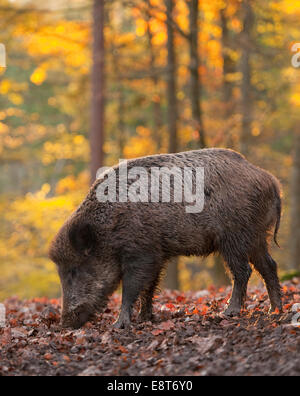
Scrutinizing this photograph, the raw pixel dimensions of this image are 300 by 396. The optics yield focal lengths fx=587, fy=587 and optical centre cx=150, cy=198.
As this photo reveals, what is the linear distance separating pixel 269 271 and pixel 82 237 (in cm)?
253

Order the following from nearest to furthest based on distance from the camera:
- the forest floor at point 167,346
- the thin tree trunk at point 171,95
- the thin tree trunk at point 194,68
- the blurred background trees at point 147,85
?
the forest floor at point 167,346 → the thin tree trunk at point 194,68 → the blurred background trees at point 147,85 → the thin tree trunk at point 171,95

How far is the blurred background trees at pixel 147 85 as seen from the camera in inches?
596

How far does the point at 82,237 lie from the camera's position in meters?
7.50

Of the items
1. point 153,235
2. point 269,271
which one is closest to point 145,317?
point 153,235

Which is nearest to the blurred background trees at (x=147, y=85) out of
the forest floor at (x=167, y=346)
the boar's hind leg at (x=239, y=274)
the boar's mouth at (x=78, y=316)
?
the boar's hind leg at (x=239, y=274)

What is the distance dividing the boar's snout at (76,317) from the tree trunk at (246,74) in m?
9.02

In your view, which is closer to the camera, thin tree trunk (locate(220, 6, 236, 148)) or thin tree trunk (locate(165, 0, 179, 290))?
thin tree trunk (locate(220, 6, 236, 148))

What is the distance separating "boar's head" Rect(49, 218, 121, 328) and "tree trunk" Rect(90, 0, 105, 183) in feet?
24.2

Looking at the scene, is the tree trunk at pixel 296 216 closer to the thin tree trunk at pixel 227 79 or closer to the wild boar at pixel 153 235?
the thin tree trunk at pixel 227 79

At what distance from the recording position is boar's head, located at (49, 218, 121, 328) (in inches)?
297

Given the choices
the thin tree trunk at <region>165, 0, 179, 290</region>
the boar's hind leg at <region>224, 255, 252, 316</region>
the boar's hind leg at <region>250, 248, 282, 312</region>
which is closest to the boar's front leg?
the boar's hind leg at <region>224, 255, 252, 316</region>

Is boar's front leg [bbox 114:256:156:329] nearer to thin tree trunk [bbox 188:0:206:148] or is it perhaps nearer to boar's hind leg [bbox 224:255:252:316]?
boar's hind leg [bbox 224:255:252:316]

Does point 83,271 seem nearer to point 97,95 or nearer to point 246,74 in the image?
point 97,95
